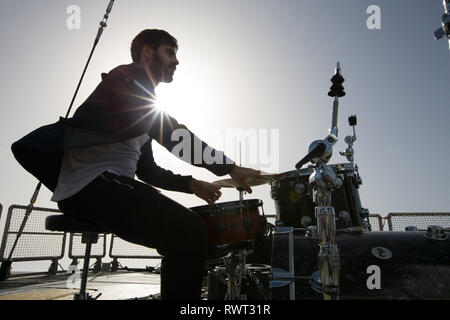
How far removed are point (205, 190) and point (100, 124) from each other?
25.1 inches

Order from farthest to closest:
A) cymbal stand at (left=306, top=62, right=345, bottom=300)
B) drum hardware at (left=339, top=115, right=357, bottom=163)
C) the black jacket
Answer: drum hardware at (left=339, top=115, right=357, bottom=163) < cymbal stand at (left=306, top=62, right=345, bottom=300) < the black jacket

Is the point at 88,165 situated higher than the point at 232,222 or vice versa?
the point at 88,165

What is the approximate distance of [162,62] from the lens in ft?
5.37

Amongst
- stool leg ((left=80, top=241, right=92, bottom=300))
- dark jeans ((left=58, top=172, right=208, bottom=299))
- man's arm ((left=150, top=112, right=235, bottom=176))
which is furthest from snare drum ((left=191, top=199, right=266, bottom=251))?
stool leg ((left=80, top=241, right=92, bottom=300))

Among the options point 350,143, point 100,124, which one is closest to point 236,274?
point 100,124

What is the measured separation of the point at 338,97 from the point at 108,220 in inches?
61.2

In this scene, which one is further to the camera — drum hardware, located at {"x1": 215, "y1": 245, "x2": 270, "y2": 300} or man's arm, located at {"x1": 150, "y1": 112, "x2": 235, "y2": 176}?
drum hardware, located at {"x1": 215, "y1": 245, "x2": 270, "y2": 300}

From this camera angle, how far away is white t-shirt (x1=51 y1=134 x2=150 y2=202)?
125 cm

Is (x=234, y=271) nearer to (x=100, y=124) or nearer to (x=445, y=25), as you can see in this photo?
(x=100, y=124)

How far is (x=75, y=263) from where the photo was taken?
26.7ft

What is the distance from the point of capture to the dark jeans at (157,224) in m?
1.14

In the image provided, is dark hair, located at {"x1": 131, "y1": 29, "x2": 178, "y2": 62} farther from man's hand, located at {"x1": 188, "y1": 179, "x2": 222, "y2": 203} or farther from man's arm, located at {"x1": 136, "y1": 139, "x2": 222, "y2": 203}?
man's hand, located at {"x1": 188, "y1": 179, "x2": 222, "y2": 203}

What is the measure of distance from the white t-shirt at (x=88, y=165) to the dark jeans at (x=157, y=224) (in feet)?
0.18
